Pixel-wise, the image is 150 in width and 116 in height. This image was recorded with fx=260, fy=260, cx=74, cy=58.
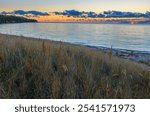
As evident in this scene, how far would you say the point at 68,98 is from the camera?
362cm

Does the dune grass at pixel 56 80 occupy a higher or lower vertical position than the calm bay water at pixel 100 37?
higher

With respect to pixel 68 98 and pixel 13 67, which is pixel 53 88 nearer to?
pixel 68 98

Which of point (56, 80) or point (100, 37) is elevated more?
point (56, 80)

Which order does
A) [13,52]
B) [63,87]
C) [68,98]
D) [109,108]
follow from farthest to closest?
[13,52]
[63,87]
[68,98]
[109,108]

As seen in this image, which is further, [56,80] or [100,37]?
[100,37]

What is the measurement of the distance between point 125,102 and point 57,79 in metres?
1.12

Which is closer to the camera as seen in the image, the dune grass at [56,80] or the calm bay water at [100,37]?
the dune grass at [56,80]

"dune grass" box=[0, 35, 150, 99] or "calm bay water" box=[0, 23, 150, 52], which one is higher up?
"dune grass" box=[0, 35, 150, 99]

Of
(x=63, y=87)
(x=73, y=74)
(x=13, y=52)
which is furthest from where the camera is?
(x=13, y=52)

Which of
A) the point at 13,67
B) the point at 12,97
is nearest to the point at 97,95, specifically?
the point at 12,97

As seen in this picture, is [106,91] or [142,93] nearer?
[106,91]

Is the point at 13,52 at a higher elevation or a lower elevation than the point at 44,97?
higher

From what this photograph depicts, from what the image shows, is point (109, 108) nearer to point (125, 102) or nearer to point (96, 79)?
point (125, 102)

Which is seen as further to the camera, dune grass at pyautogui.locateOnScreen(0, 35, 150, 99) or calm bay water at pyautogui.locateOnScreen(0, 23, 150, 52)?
calm bay water at pyautogui.locateOnScreen(0, 23, 150, 52)
